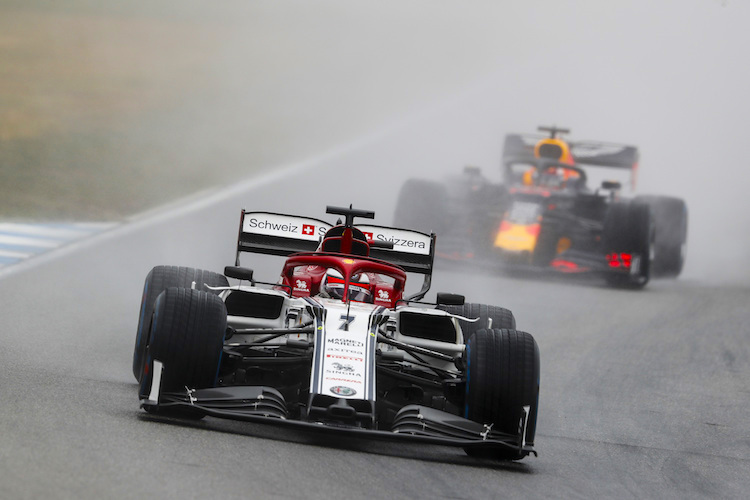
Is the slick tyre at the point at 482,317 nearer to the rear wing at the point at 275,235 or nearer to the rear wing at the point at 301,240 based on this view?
the rear wing at the point at 301,240

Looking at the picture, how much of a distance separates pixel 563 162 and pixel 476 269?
401cm

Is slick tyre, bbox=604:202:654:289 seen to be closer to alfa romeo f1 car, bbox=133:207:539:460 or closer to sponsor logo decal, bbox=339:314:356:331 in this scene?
alfa romeo f1 car, bbox=133:207:539:460

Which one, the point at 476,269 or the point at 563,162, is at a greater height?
the point at 563,162

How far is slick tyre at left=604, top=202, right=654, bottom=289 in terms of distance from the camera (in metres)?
19.3

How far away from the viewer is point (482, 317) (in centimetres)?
1091

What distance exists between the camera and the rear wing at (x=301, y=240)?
11391 mm

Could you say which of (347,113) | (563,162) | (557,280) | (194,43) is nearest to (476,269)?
(557,280)

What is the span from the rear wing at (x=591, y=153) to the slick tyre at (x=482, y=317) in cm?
1167

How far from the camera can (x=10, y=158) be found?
81.1ft

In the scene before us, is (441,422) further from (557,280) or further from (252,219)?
(557,280)

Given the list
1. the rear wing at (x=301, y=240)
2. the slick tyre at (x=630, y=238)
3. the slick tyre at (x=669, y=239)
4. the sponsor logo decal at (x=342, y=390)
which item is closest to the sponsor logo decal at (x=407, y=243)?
the rear wing at (x=301, y=240)

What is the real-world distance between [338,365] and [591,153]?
610 inches

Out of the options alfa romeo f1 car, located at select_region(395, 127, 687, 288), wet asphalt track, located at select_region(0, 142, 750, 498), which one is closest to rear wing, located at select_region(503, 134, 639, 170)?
alfa romeo f1 car, located at select_region(395, 127, 687, 288)

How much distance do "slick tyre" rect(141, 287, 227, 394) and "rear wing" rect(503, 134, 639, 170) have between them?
14682 millimetres
